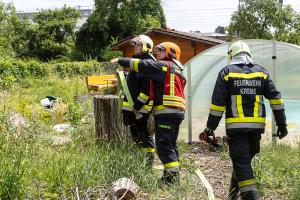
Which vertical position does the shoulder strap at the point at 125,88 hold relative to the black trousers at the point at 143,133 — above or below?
above

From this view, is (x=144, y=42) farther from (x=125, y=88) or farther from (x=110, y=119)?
(x=110, y=119)

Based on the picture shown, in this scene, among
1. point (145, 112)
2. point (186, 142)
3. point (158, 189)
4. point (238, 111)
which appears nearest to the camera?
point (238, 111)

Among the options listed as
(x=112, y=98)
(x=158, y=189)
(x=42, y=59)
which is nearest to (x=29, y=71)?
(x=42, y=59)

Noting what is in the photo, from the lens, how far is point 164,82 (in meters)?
5.66

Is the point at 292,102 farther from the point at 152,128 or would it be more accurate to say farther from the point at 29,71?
the point at 29,71

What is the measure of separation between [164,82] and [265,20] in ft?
Answer: 88.4

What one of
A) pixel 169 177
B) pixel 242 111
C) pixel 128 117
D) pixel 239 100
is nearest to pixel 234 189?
pixel 169 177

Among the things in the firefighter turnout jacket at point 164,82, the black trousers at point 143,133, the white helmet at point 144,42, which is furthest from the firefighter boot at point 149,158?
the white helmet at point 144,42

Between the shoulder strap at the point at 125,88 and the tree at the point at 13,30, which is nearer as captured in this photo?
the shoulder strap at the point at 125,88

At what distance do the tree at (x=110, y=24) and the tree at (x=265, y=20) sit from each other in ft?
35.7

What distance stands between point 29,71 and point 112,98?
2115 centimetres

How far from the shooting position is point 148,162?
5.91m

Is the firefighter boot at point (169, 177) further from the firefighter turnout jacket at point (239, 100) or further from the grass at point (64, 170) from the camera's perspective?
the firefighter turnout jacket at point (239, 100)

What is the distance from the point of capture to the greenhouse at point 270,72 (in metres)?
8.58
